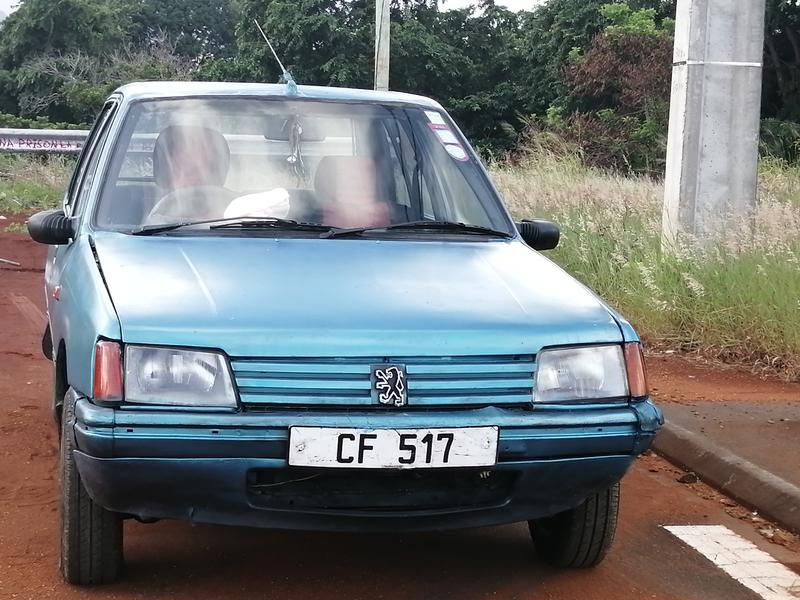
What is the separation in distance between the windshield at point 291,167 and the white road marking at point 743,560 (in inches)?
54.6

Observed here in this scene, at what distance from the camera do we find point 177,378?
3051 millimetres

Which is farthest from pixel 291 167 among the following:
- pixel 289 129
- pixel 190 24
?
pixel 190 24

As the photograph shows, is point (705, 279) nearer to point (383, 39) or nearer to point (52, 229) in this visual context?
point (52, 229)

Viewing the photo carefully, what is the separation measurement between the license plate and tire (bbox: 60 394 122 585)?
0.70 m

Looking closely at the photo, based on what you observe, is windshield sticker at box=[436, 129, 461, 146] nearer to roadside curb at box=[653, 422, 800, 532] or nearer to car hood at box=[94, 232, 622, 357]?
car hood at box=[94, 232, 622, 357]

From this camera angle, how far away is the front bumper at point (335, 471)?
9.81ft

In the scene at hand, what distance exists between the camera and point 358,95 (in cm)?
470

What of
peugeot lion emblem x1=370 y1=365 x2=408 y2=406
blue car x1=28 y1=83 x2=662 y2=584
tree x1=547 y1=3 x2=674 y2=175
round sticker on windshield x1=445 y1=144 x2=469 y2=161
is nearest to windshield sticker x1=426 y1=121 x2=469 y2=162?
round sticker on windshield x1=445 y1=144 x2=469 y2=161

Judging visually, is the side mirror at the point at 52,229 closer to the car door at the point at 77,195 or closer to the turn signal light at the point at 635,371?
the car door at the point at 77,195

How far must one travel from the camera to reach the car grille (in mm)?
3041

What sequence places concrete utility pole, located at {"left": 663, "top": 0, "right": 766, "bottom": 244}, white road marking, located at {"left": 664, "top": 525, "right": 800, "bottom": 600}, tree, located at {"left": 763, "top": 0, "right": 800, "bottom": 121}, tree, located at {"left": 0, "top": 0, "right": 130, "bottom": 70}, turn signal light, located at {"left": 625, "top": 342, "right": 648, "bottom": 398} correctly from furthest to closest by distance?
tree, located at {"left": 0, "top": 0, "right": 130, "bottom": 70}
tree, located at {"left": 763, "top": 0, "right": 800, "bottom": 121}
concrete utility pole, located at {"left": 663, "top": 0, "right": 766, "bottom": 244}
white road marking, located at {"left": 664, "top": 525, "right": 800, "bottom": 600}
turn signal light, located at {"left": 625, "top": 342, "right": 648, "bottom": 398}

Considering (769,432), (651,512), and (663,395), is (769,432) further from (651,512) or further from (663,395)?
(651,512)

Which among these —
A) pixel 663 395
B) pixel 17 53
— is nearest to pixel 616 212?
pixel 663 395

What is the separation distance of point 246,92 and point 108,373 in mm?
1833
